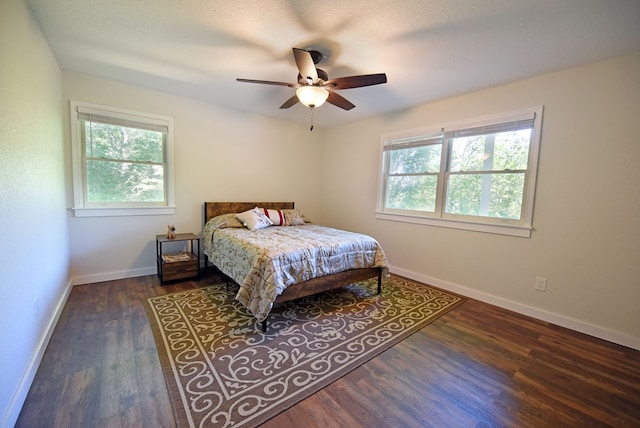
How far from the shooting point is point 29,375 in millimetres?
1600

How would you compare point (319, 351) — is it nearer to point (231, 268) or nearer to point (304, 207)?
point (231, 268)

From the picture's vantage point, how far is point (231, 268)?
9.36ft

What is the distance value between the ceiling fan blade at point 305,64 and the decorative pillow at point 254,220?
202cm

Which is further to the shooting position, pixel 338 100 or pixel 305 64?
pixel 338 100

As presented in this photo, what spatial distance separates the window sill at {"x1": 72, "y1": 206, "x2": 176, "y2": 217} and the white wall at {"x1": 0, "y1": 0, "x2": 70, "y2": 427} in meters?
0.63

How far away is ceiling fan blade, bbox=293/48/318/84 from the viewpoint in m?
1.96

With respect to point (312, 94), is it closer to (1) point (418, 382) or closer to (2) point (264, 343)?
(2) point (264, 343)

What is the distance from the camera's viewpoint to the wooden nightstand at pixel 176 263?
3.31 metres

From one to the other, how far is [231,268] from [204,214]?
1.49 meters

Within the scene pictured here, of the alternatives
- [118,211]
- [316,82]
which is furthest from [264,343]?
[118,211]

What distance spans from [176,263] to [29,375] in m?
1.83

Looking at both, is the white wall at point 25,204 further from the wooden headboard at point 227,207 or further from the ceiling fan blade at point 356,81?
the ceiling fan blade at point 356,81

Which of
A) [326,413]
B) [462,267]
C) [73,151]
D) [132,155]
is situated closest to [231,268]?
[326,413]

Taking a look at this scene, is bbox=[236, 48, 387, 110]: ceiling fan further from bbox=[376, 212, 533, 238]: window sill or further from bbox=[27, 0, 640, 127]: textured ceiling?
bbox=[376, 212, 533, 238]: window sill
